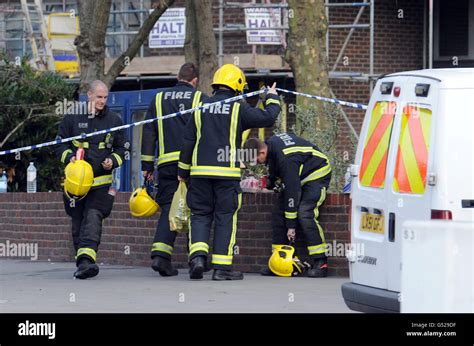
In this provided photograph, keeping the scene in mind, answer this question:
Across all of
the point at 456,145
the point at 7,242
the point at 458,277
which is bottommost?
the point at 7,242

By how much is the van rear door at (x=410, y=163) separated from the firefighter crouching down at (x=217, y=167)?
318 centimetres

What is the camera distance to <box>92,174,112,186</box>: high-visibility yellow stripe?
12.4m

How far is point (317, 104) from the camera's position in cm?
1520

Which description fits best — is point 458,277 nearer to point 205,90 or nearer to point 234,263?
point 234,263

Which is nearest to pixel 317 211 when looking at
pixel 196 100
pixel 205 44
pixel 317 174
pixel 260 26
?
pixel 317 174

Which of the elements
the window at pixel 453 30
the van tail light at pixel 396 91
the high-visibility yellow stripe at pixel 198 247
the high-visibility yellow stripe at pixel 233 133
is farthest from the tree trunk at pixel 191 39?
the van tail light at pixel 396 91

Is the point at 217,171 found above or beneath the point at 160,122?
beneath

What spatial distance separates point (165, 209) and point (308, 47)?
148 inches

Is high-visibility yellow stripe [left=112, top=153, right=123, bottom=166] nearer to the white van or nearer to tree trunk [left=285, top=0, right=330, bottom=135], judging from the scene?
tree trunk [left=285, top=0, right=330, bottom=135]

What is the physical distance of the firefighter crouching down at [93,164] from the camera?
12398 mm

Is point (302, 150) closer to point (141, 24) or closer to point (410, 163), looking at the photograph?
point (410, 163)

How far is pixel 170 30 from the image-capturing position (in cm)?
2367
